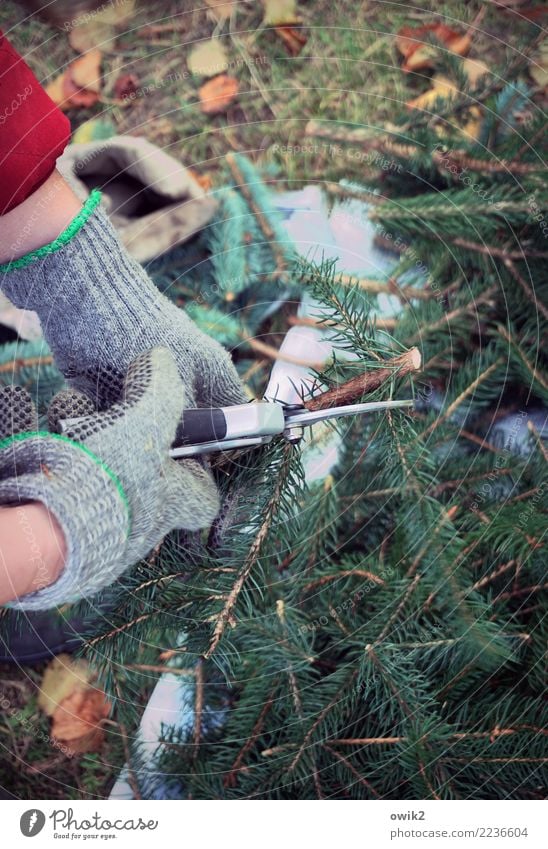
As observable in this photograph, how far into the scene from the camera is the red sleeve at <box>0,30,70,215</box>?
1.09 ft

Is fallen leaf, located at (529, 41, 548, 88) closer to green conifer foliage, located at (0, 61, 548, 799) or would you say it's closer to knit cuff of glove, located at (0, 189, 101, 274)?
green conifer foliage, located at (0, 61, 548, 799)

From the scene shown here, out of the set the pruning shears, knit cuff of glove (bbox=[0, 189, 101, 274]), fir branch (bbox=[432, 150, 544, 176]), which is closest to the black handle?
the pruning shears

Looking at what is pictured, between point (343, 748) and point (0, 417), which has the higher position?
point (0, 417)

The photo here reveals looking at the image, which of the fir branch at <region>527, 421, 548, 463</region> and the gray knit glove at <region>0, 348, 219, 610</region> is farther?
the fir branch at <region>527, 421, 548, 463</region>

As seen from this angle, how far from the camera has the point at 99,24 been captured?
16.9 inches

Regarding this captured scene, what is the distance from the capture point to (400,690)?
35cm

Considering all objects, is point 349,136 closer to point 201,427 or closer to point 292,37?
point 292,37

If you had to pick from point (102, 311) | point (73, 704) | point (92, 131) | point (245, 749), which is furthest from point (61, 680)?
point (92, 131)

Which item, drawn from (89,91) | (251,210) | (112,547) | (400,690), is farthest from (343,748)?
(89,91)

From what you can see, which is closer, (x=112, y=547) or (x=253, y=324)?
(x=112, y=547)

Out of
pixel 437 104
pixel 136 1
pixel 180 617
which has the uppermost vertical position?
pixel 136 1

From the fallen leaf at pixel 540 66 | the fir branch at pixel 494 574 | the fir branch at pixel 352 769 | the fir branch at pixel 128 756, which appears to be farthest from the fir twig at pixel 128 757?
the fallen leaf at pixel 540 66

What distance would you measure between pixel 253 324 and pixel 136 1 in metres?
0.21

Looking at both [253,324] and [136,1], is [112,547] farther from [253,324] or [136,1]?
[136,1]
